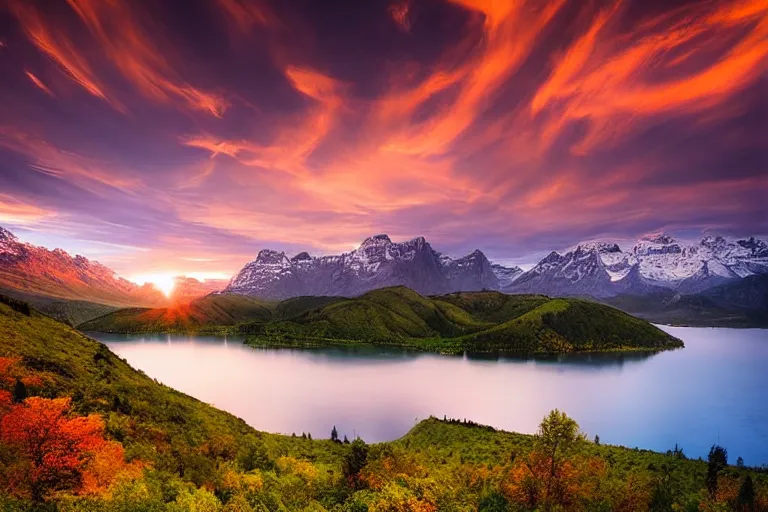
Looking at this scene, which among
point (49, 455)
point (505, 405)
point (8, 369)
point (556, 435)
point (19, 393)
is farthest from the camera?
point (505, 405)

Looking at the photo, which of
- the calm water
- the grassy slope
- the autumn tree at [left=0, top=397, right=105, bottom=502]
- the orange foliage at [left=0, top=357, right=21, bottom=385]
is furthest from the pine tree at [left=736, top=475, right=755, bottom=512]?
the orange foliage at [left=0, top=357, right=21, bottom=385]

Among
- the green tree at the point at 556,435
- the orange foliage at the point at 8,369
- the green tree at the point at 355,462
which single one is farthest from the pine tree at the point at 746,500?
the orange foliage at the point at 8,369

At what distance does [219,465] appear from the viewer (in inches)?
1973

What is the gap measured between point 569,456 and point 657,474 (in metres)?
14.0

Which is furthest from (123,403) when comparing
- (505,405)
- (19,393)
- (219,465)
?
(505,405)

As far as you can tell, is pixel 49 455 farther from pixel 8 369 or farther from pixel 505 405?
pixel 505 405

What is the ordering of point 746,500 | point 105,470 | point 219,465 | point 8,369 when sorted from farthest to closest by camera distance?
point 8,369, point 219,465, point 746,500, point 105,470

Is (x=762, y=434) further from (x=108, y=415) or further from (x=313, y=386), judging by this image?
(x=108, y=415)

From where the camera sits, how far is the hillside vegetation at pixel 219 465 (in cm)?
3206

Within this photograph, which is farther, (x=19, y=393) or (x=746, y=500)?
(x=746, y=500)

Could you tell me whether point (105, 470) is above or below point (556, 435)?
below

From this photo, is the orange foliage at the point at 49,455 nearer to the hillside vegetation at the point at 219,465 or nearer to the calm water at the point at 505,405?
the hillside vegetation at the point at 219,465

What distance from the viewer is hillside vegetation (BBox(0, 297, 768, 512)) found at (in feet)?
105

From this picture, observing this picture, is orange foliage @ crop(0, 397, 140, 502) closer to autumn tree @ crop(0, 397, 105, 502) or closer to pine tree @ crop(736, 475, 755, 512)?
autumn tree @ crop(0, 397, 105, 502)
